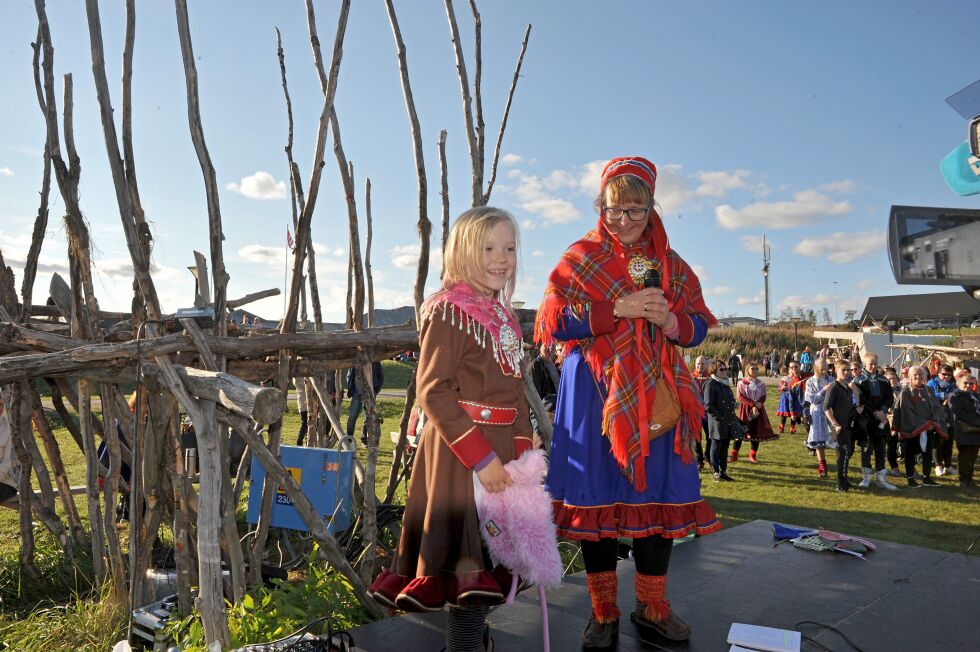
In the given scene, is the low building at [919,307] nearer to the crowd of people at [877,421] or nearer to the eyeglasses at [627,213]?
the crowd of people at [877,421]

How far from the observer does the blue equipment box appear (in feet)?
12.0

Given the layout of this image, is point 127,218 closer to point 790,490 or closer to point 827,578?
point 827,578

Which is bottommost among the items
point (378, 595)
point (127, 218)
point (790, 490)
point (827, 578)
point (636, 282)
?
point (790, 490)

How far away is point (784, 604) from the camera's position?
2732 mm

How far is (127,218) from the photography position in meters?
3.05

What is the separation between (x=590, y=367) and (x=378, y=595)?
1.01m

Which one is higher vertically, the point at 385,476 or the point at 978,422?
the point at 978,422

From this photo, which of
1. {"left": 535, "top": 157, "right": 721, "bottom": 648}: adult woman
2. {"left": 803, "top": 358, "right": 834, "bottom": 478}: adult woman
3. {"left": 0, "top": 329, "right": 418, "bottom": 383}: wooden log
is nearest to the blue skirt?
{"left": 535, "top": 157, "right": 721, "bottom": 648}: adult woman

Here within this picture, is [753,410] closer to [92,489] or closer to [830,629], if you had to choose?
[830,629]

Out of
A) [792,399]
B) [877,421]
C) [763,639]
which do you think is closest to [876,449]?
[877,421]

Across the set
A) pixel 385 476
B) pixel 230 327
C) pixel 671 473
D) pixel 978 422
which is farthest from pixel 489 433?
pixel 978 422

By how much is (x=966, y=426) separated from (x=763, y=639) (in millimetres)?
7024

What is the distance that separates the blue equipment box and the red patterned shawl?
1889 millimetres

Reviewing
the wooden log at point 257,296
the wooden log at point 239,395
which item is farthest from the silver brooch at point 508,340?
the wooden log at point 257,296
